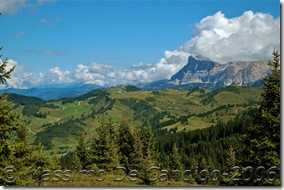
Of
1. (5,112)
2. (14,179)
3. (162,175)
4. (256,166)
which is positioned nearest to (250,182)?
(256,166)

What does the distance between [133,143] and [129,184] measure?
33.2m

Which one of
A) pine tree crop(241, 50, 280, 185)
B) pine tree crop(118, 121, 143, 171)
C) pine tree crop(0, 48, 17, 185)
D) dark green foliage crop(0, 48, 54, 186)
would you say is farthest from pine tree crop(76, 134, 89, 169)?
pine tree crop(241, 50, 280, 185)

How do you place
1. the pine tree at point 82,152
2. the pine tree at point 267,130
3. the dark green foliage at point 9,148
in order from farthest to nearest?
the pine tree at point 82,152, the pine tree at point 267,130, the dark green foliage at point 9,148

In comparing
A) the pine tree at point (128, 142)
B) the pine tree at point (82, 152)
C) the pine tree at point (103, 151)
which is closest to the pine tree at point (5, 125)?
the pine tree at point (103, 151)

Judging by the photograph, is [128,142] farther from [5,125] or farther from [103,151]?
[5,125]

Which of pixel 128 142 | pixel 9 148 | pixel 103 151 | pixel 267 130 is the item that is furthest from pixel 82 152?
pixel 267 130

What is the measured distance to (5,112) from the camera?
14.2 m

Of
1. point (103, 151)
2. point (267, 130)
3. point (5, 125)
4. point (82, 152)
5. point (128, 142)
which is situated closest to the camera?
point (5, 125)

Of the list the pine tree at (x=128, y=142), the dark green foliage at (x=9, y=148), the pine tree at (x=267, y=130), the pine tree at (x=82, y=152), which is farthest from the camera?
the pine tree at (x=128, y=142)

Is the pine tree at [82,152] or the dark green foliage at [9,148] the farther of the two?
the pine tree at [82,152]

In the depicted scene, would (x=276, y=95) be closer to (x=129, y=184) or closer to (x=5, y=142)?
(x=129, y=184)

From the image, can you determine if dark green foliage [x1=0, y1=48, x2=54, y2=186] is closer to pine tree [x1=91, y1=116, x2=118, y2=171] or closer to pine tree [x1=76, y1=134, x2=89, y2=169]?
pine tree [x1=91, y1=116, x2=118, y2=171]

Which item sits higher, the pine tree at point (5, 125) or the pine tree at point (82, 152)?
the pine tree at point (5, 125)

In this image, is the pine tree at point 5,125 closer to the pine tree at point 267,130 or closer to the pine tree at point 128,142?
the pine tree at point 267,130
